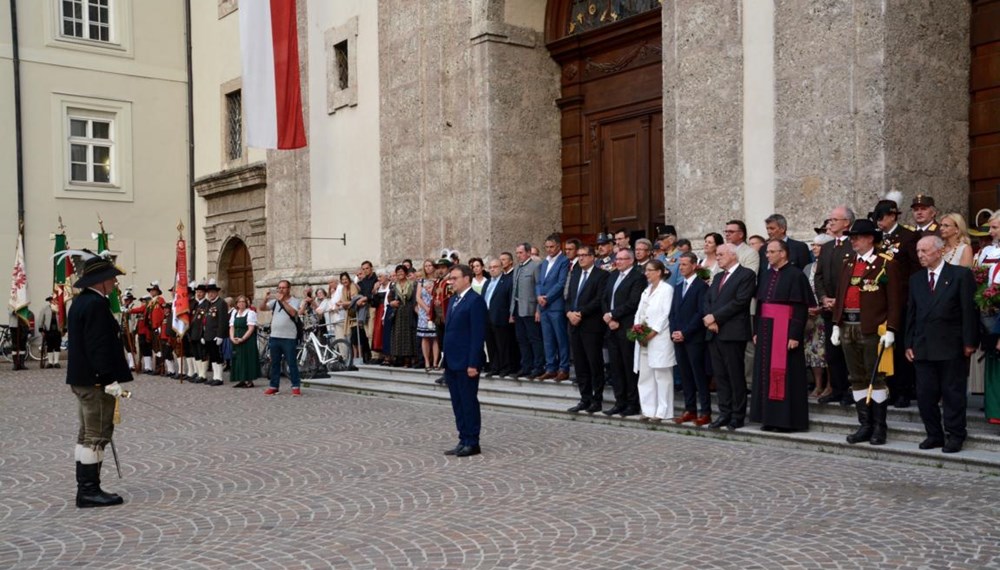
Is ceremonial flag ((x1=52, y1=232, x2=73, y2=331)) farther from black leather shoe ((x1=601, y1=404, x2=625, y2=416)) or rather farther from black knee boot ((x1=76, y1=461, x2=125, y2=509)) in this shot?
black knee boot ((x1=76, y1=461, x2=125, y2=509))

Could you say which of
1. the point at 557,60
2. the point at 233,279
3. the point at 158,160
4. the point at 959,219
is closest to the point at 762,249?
the point at 959,219

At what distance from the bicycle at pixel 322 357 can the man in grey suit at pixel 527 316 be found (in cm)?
481

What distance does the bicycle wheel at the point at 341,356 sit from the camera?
17.2 meters

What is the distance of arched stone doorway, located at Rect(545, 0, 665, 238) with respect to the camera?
1518cm

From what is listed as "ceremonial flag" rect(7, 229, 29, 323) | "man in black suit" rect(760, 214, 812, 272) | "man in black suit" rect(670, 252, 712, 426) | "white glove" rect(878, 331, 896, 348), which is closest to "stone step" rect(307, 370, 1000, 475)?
"man in black suit" rect(670, 252, 712, 426)

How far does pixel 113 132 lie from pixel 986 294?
24.1 m

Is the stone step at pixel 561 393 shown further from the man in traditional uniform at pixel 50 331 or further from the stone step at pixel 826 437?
the man in traditional uniform at pixel 50 331

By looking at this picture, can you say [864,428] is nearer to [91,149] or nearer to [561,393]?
[561,393]

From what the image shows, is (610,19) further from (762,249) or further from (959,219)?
(959,219)

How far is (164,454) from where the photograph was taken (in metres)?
9.64

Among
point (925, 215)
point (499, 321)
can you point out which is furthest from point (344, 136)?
point (925, 215)

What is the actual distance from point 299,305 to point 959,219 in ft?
35.4

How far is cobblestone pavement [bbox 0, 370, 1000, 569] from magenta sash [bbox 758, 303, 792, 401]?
60 cm

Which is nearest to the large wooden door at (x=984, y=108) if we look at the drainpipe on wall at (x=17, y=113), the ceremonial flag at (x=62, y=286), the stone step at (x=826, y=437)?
the stone step at (x=826, y=437)
